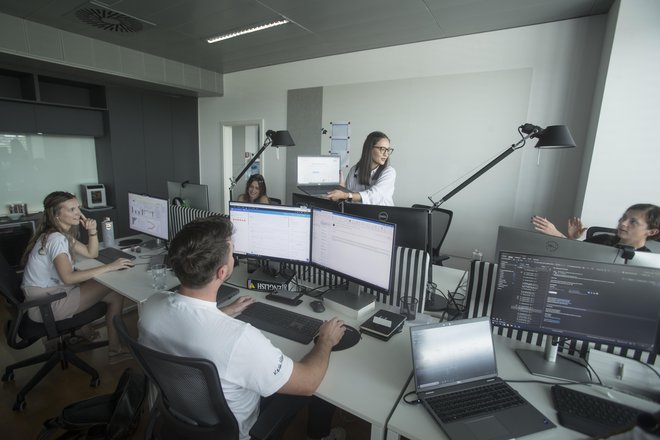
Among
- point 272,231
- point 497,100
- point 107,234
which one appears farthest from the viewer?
point 497,100

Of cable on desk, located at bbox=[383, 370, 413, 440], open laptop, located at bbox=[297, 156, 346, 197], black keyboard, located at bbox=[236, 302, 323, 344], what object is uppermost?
open laptop, located at bbox=[297, 156, 346, 197]

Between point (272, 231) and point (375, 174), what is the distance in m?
1.24

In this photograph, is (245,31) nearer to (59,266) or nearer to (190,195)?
(190,195)

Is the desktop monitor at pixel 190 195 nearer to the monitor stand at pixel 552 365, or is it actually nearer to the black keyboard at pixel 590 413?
the monitor stand at pixel 552 365

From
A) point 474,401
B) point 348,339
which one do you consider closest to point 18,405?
point 348,339

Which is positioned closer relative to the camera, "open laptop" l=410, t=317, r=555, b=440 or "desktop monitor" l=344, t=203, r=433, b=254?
"open laptop" l=410, t=317, r=555, b=440

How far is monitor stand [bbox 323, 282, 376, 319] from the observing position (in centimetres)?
160

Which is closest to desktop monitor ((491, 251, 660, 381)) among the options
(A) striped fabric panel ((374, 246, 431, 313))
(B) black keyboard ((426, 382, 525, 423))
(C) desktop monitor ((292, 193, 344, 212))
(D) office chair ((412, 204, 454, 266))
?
(B) black keyboard ((426, 382, 525, 423))

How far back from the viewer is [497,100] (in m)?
3.37

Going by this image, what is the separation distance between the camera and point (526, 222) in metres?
3.39

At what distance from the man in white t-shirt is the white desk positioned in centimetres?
29

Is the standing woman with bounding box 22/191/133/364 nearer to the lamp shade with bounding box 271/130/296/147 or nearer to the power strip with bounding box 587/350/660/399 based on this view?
the lamp shade with bounding box 271/130/296/147

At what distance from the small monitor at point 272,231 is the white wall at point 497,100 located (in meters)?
2.46

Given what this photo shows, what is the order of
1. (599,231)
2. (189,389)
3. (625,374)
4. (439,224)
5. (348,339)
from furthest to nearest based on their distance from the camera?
(439,224)
(599,231)
(348,339)
(625,374)
(189,389)
